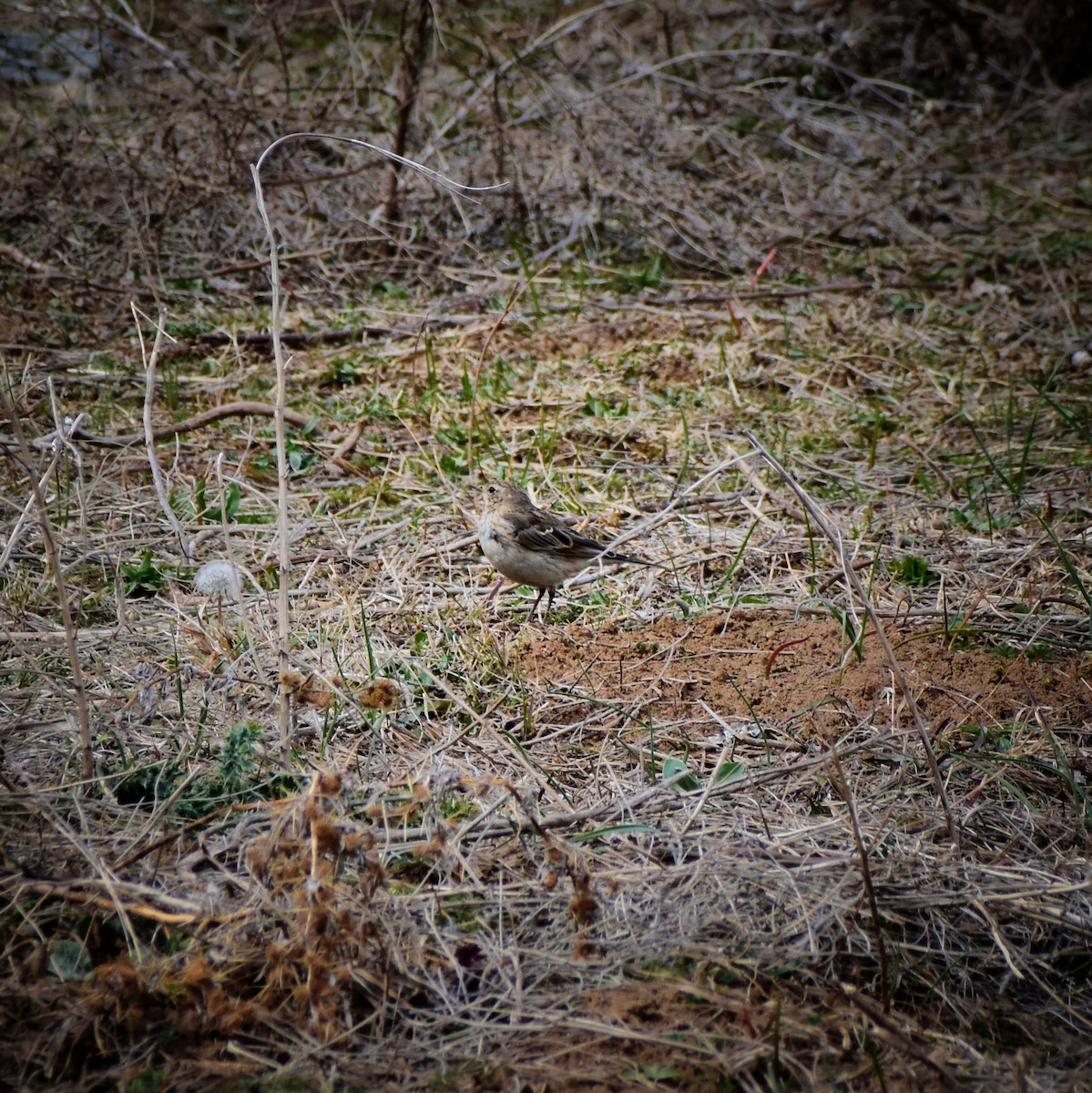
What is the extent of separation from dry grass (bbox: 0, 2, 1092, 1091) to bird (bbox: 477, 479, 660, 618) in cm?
22

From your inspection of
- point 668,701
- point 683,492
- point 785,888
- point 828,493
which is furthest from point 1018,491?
point 785,888

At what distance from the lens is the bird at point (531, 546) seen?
4.23m

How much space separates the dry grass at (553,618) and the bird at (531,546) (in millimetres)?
222

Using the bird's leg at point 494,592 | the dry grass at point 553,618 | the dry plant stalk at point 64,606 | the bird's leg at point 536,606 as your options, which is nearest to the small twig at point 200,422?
the dry grass at point 553,618

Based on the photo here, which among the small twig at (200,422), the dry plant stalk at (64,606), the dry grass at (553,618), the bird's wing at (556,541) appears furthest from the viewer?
the small twig at (200,422)

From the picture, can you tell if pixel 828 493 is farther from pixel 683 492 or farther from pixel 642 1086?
pixel 642 1086

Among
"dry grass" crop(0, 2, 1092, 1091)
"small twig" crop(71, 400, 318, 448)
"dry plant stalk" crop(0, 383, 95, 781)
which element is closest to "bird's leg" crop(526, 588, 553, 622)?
"dry grass" crop(0, 2, 1092, 1091)

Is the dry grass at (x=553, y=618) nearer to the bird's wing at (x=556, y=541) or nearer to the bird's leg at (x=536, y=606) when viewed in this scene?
the bird's leg at (x=536, y=606)

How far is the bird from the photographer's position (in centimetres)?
423

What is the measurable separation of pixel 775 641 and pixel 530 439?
2.20 m

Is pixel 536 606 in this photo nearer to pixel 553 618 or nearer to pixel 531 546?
pixel 553 618

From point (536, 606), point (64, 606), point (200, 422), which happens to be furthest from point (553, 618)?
point (200, 422)

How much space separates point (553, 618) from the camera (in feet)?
14.8

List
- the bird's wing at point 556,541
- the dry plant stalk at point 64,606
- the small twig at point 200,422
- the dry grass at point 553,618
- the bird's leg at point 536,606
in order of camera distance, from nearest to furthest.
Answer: the dry grass at point 553,618
the dry plant stalk at point 64,606
the bird's wing at point 556,541
the bird's leg at point 536,606
the small twig at point 200,422
